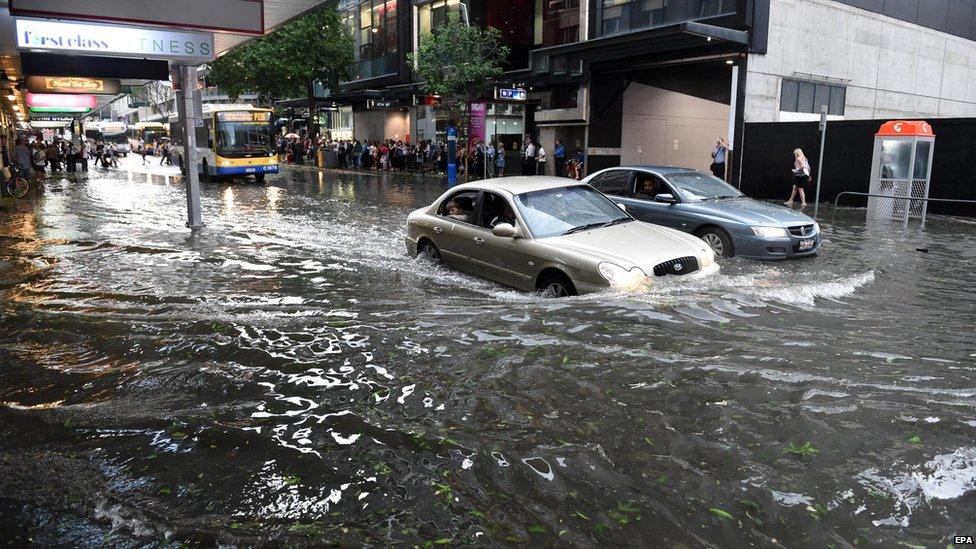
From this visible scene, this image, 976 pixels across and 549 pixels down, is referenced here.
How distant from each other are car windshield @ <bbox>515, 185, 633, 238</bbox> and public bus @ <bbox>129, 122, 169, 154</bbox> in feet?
182

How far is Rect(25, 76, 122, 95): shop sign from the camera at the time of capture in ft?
66.5

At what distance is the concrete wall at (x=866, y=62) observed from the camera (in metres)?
23.0

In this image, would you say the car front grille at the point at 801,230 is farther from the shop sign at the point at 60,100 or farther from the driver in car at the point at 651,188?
the shop sign at the point at 60,100

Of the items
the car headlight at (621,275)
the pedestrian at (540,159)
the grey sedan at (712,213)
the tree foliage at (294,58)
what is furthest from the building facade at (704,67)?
the car headlight at (621,275)

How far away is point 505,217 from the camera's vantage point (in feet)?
28.3

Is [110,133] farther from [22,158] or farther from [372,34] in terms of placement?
[22,158]

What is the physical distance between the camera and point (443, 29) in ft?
95.2

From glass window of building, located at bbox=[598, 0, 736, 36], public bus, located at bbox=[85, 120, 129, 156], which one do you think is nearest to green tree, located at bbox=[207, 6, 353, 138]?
glass window of building, located at bbox=[598, 0, 736, 36]

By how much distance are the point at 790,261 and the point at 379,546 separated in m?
8.89

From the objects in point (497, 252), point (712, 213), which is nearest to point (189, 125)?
point (497, 252)

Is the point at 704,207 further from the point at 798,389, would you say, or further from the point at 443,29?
the point at 443,29

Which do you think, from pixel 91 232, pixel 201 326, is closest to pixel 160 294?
pixel 201 326

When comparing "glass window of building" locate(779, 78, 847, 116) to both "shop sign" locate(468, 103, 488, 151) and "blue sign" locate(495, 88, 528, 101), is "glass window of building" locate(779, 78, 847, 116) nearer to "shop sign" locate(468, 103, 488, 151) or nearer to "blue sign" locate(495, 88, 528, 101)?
"blue sign" locate(495, 88, 528, 101)

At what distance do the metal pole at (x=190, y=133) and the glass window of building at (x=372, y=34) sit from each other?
2836cm
